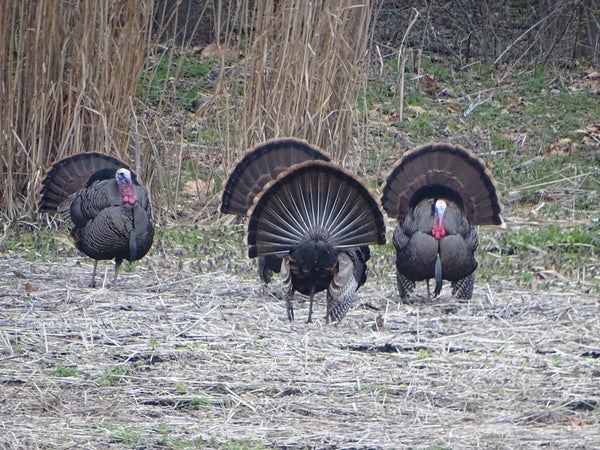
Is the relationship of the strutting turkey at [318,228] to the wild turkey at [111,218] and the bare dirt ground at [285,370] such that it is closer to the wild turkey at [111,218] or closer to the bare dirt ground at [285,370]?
the bare dirt ground at [285,370]

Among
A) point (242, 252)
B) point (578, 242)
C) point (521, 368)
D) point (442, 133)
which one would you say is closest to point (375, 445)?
point (521, 368)

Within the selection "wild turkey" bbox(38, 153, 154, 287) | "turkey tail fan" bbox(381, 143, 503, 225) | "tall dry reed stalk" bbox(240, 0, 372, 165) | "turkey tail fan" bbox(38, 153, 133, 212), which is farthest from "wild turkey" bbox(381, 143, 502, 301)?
"turkey tail fan" bbox(38, 153, 133, 212)

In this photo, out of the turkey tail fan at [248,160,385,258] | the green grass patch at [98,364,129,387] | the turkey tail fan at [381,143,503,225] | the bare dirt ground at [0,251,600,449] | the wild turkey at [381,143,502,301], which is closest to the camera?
the bare dirt ground at [0,251,600,449]

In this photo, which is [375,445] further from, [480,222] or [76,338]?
[480,222]

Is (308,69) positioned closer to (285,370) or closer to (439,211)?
(439,211)

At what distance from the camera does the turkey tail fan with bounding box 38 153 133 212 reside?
26.2 feet

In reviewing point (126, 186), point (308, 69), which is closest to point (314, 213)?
A: point (126, 186)

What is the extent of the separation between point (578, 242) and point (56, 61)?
484cm

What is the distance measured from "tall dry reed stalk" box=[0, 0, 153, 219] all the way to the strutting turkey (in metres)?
3.12

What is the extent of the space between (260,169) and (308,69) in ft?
6.76

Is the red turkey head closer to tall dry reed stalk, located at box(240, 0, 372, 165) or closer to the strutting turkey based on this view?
the strutting turkey

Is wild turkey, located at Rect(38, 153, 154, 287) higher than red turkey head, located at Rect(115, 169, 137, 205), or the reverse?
red turkey head, located at Rect(115, 169, 137, 205)

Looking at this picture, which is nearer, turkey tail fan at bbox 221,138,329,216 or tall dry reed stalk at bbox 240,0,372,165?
turkey tail fan at bbox 221,138,329,216

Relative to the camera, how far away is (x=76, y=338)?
18.9 feet
